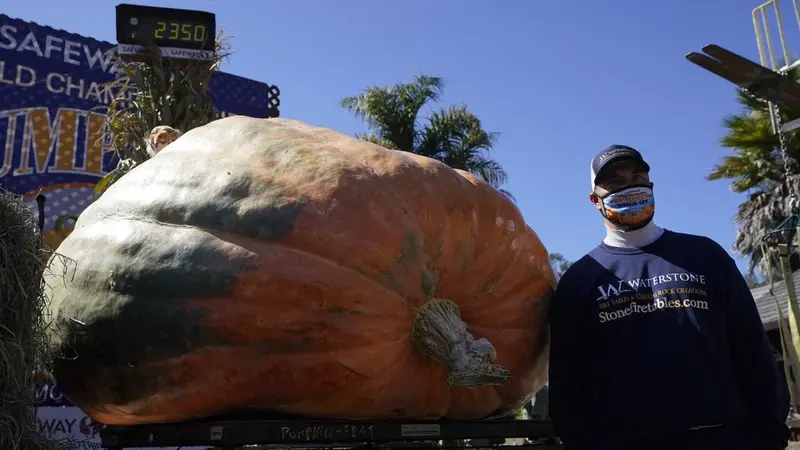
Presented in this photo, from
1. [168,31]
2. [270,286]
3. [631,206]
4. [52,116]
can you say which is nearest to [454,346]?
[270,286]

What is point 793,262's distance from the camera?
64.1ft

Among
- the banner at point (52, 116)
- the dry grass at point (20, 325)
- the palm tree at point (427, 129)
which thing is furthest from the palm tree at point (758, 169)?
the dry grass at point (20, 325)

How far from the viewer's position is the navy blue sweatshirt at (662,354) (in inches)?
103

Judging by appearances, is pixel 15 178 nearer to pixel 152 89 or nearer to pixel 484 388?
pixel 152 89

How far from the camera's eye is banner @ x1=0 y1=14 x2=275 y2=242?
822cm

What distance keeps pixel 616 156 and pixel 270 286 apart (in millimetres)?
1483

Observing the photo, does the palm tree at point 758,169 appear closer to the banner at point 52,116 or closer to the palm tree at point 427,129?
the palm tree at point 427,129

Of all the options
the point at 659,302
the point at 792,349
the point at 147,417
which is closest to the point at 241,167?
the point at 147,417

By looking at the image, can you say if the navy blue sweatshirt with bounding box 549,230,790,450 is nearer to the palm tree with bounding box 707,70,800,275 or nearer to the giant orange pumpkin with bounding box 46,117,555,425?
the giant orange pumpkin with bounding box 46,117,555,425

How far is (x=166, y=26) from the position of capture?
5.17 meters

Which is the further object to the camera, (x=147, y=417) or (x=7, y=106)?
(x=7, y=106)

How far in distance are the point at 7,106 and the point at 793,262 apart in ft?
61.6

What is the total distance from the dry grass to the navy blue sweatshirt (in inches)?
73.8

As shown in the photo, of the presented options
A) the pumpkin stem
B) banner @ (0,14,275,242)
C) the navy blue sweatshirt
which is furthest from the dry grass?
banner @ (0,14,275,242)
